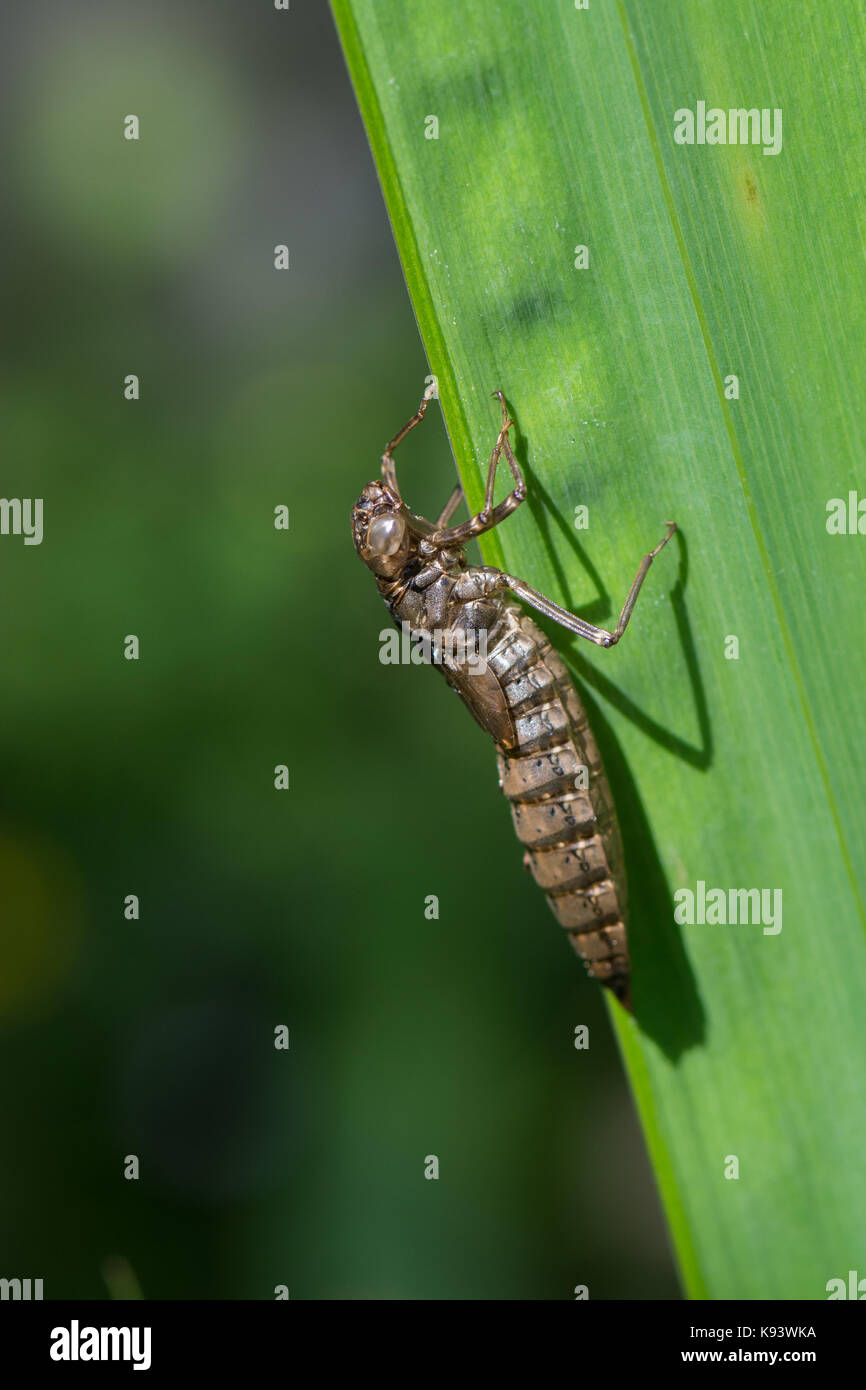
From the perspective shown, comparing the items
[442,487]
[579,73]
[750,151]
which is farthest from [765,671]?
[442,487]

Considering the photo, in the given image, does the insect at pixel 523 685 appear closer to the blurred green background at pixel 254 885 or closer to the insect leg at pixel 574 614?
the insect leg at pixel 574 614

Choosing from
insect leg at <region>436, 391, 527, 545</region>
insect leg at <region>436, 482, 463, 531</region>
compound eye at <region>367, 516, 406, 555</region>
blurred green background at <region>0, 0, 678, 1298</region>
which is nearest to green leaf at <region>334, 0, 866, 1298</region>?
insect leg at <region>436, 391, 527, 545</region>

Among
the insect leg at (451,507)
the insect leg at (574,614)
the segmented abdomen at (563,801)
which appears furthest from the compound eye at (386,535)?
the insect leg at (574,614)

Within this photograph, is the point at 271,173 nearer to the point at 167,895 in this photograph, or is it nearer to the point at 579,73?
the point at 579,73

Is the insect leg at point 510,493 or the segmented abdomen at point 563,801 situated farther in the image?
the segmented abdomen at point 563,801

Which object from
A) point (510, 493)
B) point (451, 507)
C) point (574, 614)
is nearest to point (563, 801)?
point (574, 614)

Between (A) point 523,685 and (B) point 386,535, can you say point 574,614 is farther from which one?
(B) point 386,535
